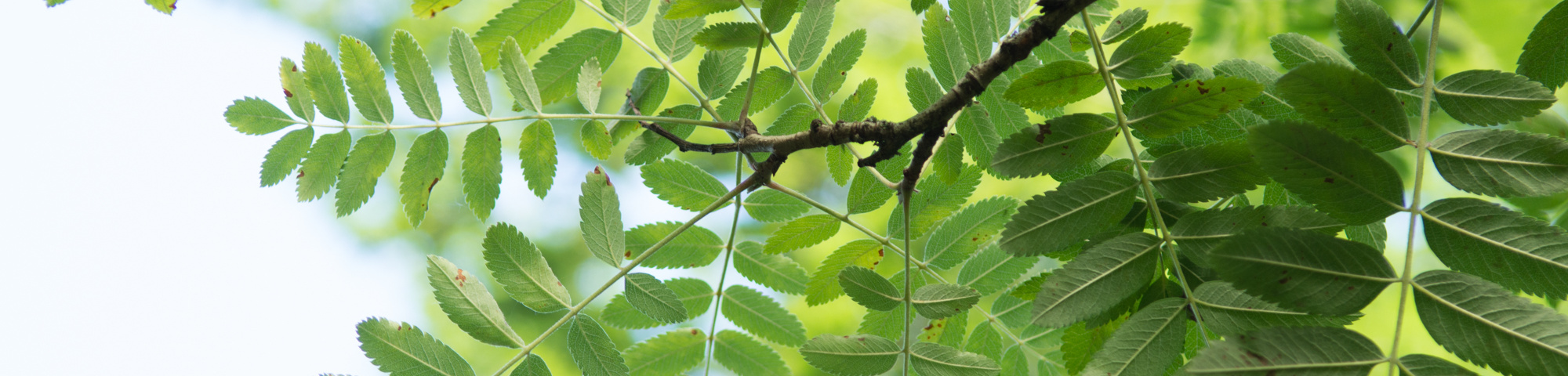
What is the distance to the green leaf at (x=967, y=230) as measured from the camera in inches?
48.2

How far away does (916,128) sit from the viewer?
1.00m

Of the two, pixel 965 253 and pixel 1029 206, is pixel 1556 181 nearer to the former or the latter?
pixel 1029 206

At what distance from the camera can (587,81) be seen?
1245mm

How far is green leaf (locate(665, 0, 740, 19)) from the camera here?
101 cm

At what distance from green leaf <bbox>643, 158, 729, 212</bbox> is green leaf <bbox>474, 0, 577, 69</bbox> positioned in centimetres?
30

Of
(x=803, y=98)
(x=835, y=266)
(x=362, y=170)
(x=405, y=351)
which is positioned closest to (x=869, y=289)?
(x=835, y=266)

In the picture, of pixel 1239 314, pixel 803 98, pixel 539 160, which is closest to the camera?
pixel 1239 314

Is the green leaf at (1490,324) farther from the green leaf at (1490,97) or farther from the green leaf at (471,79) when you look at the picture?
the green leaf at (471,79)

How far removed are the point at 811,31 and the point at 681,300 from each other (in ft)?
1.73

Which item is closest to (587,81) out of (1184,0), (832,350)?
(832,350)

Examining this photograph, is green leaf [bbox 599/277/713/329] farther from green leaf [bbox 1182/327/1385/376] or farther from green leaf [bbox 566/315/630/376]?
green leaf [bbox 1182/327/1385/376]

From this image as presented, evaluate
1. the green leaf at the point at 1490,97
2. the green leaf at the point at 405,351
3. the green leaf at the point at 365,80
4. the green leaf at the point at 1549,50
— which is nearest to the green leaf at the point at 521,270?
the green leaf at the point at 405,351

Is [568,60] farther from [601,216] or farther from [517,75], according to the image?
[601,216]

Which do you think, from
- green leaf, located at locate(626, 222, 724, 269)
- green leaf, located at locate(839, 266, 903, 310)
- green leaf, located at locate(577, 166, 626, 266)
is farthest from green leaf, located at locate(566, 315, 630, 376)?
green leaf, located at locate(839, 266, 903, 310)
